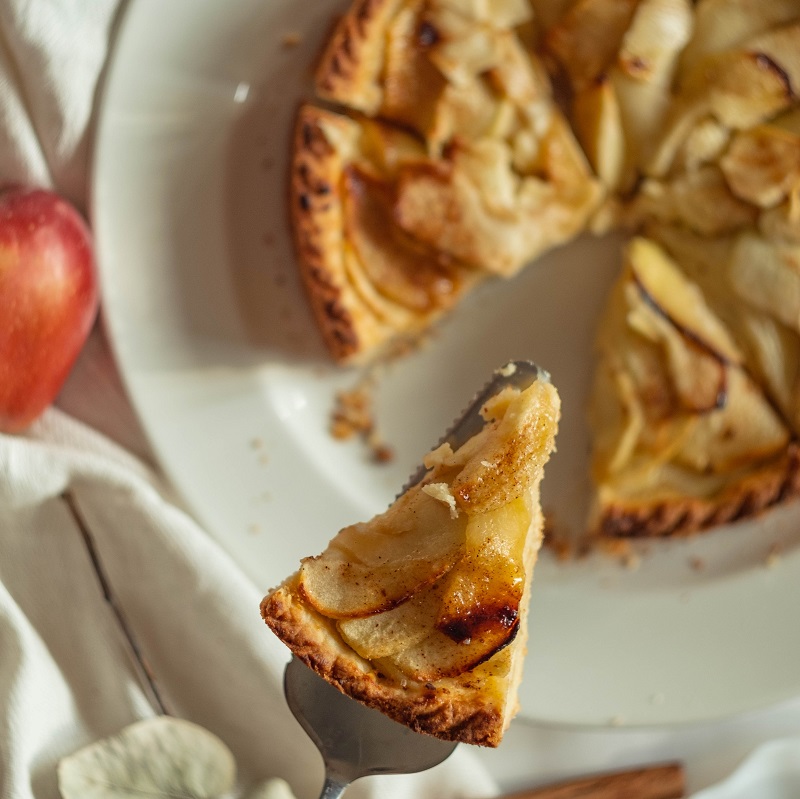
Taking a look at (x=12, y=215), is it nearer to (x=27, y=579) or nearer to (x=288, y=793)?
(x=27, y=579)

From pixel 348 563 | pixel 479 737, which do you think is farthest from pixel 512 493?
pixel 479 737

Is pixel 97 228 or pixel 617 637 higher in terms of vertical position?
pixel 97 228

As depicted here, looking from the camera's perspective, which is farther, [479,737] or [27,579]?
[27,579]

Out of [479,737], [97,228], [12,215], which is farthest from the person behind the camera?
[97,228]

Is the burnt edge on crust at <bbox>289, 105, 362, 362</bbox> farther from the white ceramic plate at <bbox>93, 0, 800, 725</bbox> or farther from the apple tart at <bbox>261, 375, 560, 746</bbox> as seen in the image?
the apple tart at <bbox>261, 375, 560, 746</bbox>

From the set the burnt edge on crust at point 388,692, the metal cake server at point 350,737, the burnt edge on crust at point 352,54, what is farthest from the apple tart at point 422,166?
the burnt edge on crust at point 388,692

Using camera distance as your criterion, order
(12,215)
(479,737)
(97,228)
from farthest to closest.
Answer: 1. (97,228)
2. (12,215)
3. (479,737)

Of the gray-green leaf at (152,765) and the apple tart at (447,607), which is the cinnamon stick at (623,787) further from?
the apple tart at (447,607)
